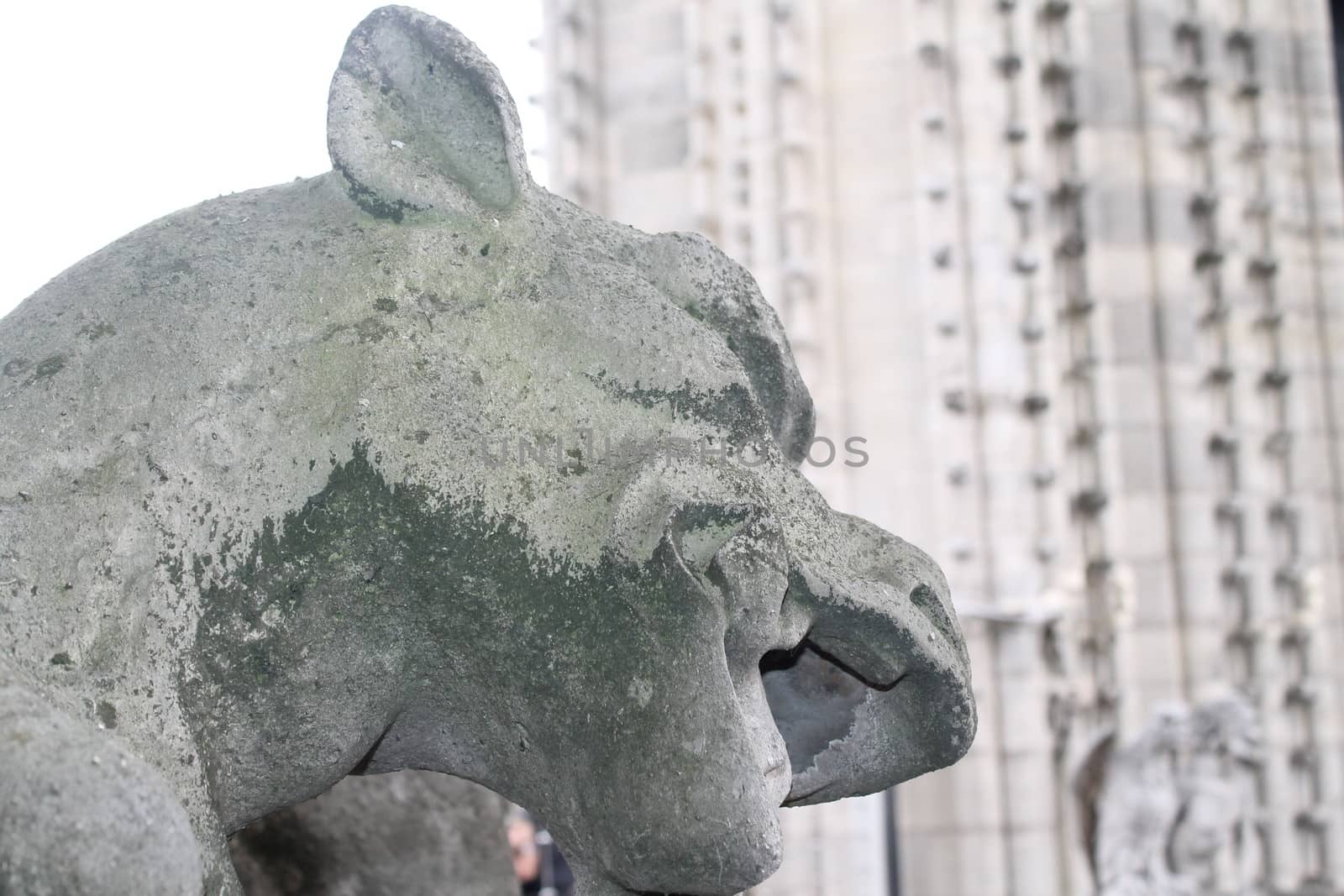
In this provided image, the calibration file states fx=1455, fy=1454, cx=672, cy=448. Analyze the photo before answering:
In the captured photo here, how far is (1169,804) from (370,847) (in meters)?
3.11

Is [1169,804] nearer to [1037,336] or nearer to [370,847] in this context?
[1037,336]

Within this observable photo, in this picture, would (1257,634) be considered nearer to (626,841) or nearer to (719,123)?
(719,123)

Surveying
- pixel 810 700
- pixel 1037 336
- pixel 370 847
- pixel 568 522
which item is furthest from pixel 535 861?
pixel 568 522

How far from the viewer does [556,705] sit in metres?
0.88

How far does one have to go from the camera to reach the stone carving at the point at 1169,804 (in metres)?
4.00

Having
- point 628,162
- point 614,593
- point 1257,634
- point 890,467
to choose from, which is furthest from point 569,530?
point 1257,634

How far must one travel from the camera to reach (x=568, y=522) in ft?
2.85

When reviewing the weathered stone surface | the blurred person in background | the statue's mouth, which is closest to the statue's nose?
the statue's mouth

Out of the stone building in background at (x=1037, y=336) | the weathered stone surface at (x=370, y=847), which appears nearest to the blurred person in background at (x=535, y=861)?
the stone building in background at (x=1037, y=336)

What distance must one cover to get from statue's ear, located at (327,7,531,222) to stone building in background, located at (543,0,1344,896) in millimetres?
3086

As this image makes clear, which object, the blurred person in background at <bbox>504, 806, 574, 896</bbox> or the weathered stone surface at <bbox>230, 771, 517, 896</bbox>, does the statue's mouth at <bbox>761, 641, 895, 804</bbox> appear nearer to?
the weathered stone surface at <bbox>230, 771, 517, 896</bbox>

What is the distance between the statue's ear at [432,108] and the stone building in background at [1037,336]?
3086 millimetres

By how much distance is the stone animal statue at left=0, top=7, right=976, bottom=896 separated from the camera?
2.68ft

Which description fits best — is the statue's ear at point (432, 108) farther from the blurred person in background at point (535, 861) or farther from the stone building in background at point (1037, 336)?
the blurred person in background at point (535, 861)
